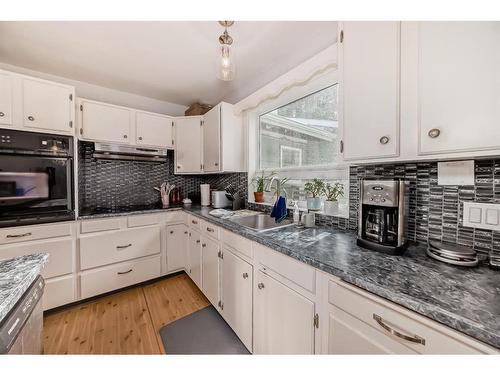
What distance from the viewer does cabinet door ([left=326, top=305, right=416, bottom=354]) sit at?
63cm

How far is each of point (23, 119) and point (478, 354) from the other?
2.87 metres

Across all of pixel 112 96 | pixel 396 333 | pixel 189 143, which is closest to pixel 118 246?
pixel 189 143

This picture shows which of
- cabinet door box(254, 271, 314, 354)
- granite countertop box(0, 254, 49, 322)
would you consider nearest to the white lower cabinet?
cabinet door box(254, 271, 314, 354)

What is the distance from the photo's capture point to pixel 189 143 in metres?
2.61

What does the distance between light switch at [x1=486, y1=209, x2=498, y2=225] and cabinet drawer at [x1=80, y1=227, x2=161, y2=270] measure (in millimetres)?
2557

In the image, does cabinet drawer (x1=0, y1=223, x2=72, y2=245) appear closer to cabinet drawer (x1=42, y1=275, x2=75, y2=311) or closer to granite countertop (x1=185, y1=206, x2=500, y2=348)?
cabinet drawer (x1=42, y1=275, x2=75, y2=311)

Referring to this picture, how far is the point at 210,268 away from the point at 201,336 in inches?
19.4

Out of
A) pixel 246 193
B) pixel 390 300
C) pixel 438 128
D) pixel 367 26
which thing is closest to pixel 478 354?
pixel 390 300

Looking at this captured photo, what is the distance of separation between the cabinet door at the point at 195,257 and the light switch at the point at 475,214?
1923 millimetres

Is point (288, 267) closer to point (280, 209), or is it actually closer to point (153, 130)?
point (280, 209)

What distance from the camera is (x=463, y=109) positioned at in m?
0.71
